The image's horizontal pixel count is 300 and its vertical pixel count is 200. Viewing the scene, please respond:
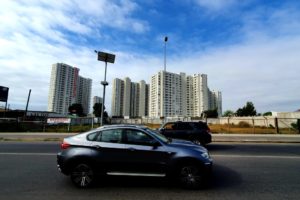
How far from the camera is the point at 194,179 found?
17.9 feet

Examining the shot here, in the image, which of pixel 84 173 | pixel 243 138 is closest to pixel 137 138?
pixel 84 173

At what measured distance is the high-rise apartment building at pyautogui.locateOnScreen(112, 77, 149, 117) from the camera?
108500mm

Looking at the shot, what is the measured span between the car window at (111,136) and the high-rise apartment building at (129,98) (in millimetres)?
101977

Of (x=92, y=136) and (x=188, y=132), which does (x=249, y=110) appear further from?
(x=92, y=136)

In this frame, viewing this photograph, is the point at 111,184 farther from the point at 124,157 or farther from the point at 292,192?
the point at 292,192

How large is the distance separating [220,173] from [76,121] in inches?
1502

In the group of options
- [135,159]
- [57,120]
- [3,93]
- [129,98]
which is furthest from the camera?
[129,98]

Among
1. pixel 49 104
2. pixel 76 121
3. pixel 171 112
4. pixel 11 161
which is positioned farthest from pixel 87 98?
pixel 11 161

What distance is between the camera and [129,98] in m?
113

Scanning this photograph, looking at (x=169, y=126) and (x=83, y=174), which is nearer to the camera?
(x=83, y=174)

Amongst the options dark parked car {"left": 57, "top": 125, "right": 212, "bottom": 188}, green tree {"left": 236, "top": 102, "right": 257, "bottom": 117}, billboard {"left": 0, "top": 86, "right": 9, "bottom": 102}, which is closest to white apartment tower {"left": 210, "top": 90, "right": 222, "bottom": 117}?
green tree {"left": 236, "top": 102, "right": 257, "bottom": 117}

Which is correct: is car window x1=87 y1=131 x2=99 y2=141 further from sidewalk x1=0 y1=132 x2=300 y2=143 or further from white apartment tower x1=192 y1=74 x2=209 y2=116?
white apartment tower x1=192 y1=74 x2=209 y2=116

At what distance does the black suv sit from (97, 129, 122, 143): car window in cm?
710

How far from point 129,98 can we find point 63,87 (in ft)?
109
